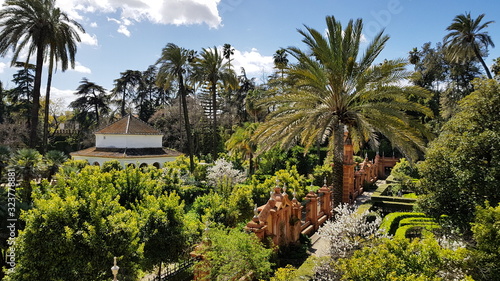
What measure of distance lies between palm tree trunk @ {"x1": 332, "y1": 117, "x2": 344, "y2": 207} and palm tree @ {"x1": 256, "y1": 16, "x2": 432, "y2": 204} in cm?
4

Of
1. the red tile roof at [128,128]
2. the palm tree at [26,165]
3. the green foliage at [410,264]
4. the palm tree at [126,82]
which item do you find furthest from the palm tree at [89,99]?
the green foliage at [410,264]

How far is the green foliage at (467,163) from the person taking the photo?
8.83 meters

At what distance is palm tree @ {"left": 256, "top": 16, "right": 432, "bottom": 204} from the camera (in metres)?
11.7

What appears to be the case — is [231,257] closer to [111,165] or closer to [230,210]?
[230,210]

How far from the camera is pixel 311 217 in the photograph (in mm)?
14281

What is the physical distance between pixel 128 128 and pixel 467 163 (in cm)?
2626

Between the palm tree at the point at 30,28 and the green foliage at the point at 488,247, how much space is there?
830 inches

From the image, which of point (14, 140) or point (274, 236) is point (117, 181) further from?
point (14, 140)

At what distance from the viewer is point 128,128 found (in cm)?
2881

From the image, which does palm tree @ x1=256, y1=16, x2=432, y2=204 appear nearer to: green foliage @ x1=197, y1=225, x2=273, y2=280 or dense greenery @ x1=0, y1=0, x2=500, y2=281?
dense greenery @ x1=0, y1=0, x2=500, y2=281

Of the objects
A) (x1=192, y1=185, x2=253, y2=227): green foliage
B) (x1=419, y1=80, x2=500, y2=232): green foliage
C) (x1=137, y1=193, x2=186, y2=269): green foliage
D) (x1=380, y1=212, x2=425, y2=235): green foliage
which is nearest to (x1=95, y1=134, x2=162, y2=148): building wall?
(x1=192, y1=185, x2=253, y2=227): green foliage

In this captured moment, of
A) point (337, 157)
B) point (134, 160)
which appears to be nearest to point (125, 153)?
point (134, 160)

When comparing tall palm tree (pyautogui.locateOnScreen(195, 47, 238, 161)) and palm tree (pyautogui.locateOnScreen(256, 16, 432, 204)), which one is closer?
palm tree (pyautogui.locateOnScreen(256, 16, 432, 204))

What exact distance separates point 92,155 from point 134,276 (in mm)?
22959
